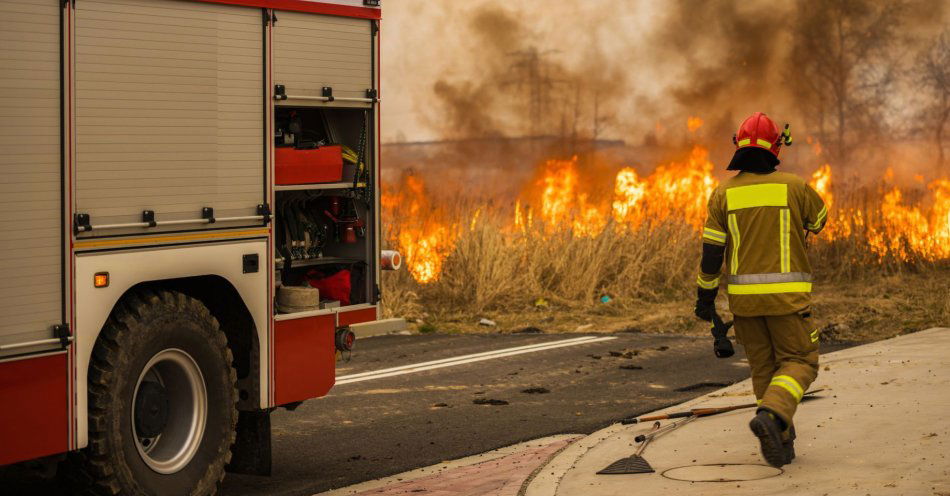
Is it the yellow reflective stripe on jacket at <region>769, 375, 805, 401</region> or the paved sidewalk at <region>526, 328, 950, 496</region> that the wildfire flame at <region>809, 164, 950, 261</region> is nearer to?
the paved sidewalk at <region>526, 328, 950, 496</region>

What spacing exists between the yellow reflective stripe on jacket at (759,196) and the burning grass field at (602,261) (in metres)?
8.21

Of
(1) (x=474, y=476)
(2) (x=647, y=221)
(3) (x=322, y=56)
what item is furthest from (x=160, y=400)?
(2) (x=647, y=221)

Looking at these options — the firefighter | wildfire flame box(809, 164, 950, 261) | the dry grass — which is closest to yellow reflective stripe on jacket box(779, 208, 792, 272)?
the firefighter

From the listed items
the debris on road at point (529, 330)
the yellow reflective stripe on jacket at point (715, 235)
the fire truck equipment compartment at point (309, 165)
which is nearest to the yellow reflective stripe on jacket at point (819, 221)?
the yellow reflective stripe on jacket at point (715, 235)

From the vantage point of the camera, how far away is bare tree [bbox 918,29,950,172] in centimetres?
2491

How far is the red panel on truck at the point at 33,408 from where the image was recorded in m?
6.36

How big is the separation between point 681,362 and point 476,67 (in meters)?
14.7

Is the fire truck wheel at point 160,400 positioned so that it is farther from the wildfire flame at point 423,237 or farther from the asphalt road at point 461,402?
the wildfire flame at point 423,237

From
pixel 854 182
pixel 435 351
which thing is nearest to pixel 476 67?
pixel 854 182

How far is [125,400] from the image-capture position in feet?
22.9

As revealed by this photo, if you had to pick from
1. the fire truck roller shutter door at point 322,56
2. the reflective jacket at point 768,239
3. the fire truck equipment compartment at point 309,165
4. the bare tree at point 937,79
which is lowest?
the reflective jacket at point 768,239

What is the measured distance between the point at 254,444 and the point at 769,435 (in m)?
2.83

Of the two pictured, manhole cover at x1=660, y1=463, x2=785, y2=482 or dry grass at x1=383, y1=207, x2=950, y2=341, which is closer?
manhole cover at x1=660, y1=463, x2=785, y2=482

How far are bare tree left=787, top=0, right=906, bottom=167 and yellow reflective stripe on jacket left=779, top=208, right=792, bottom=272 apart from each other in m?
18.3
